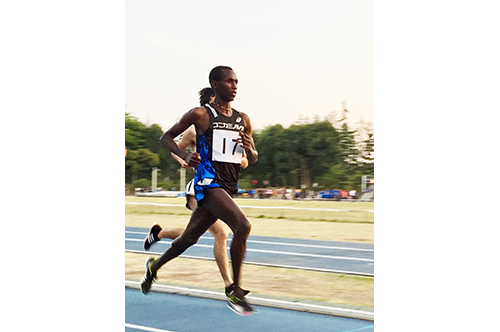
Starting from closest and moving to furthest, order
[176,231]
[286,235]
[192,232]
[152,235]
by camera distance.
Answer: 1. [192,232]
2. [176,231]
3. [152,235]
4. [286,235]

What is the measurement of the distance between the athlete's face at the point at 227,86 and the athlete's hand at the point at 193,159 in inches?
20.7

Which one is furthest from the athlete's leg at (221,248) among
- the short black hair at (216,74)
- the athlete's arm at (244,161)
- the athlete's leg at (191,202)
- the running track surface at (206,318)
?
the short black hair at (216,74)

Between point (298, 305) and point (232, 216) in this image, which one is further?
point (298, 305)

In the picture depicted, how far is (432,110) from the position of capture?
17.8ft

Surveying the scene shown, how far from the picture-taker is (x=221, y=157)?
568 cm

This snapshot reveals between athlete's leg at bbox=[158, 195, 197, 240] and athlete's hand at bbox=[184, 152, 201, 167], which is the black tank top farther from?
athlete's leg at bbox=[158, 195, 197, 240]

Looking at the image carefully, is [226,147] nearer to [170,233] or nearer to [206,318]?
[170,233]

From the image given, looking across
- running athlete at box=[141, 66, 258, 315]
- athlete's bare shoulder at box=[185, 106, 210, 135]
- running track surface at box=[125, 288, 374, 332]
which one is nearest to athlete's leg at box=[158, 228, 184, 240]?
running athlete at box=[141, 66, 258, 315]

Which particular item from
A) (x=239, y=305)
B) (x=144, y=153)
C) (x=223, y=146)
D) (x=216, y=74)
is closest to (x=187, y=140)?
(x=223, y=146)

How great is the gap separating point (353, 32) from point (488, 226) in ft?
6.45

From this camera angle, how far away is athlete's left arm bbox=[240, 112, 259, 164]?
5723 mm

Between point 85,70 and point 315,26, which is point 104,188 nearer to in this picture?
point 85,70

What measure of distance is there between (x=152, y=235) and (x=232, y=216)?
0.96m

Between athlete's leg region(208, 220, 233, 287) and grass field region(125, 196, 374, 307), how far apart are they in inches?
6.0
